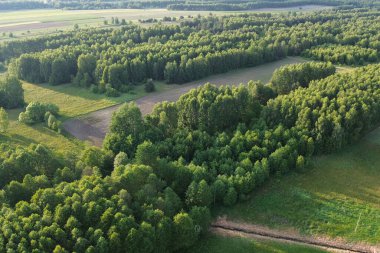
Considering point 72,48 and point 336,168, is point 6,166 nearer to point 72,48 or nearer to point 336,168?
point 336,168

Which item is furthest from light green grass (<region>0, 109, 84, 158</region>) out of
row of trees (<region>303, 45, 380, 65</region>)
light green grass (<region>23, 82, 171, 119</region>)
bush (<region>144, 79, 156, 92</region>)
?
row of trees (<region>303, 45, 380, 65</region>)

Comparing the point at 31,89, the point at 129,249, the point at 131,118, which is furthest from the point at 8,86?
the point at 129,249

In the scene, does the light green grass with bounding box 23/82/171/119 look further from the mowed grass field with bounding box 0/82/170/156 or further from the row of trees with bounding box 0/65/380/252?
the row of trees with bounding box 0/65/380/252

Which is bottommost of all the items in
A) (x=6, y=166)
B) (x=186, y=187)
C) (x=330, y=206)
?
(x=330, y=206)

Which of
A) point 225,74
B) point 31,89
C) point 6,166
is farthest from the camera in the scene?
point 225,74

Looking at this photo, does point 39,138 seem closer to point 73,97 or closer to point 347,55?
point 73,97

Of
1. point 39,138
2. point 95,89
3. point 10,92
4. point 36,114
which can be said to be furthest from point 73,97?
point 39,138

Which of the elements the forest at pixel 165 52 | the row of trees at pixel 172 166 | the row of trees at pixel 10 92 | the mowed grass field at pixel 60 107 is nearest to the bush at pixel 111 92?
the forest at pixel 165 52
